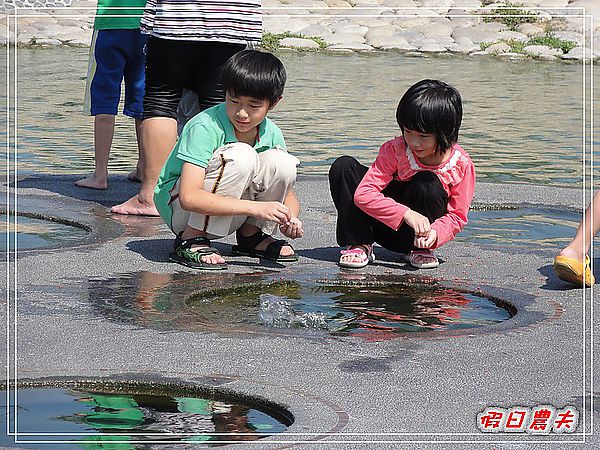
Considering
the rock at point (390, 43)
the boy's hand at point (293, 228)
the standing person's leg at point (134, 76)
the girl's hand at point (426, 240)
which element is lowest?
the girl's hand at point (426, 240)

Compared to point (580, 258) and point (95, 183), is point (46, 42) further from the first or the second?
point (580, 258)

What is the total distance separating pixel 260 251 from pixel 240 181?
427 millimetres

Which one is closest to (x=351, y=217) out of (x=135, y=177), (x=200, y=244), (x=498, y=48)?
(x=200, y=244)

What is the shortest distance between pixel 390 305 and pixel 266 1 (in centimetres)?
2369

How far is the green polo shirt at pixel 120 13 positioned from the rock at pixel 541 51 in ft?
59.0

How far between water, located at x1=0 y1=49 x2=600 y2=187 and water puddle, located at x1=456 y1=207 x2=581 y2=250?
1.70m

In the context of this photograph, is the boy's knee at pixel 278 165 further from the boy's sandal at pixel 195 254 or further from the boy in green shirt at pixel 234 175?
the boy's sandal at pixel 195 254

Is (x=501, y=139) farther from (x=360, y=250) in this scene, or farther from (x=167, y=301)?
(x=167, y=301)

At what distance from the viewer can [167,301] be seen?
431 centimetres

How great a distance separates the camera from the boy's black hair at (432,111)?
15.5 feet

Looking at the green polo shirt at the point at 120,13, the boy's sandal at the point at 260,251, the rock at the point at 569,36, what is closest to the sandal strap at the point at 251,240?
the boy's sandal at the point at 260,251

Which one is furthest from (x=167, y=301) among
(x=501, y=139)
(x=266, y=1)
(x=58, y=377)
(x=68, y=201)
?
(x=266, y=1)

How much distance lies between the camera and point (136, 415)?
3.16 meters

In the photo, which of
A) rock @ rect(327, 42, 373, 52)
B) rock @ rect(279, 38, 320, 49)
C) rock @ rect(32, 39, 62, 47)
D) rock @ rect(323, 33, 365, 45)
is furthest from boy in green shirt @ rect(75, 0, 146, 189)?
rock @ rect(323, 33, 365, 45)
